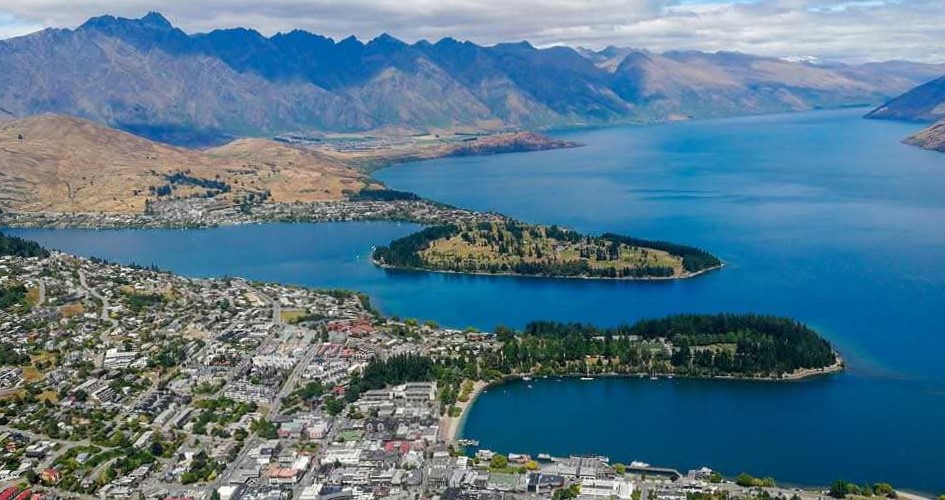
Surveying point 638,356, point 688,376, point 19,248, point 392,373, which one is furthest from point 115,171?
point 688,376

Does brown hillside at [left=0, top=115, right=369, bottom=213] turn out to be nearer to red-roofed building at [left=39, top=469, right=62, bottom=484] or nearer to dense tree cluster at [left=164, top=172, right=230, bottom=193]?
dense tree cluster at [left=164, top=172, right=230, bottom=193]

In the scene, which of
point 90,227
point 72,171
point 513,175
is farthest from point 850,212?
point 72,171

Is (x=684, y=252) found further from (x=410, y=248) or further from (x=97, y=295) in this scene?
(x=97, y=295)

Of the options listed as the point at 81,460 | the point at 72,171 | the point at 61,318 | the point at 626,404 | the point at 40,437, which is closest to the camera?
the point at 81,460

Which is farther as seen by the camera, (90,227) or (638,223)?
(90,227)

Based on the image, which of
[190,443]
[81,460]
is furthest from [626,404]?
[81,460]

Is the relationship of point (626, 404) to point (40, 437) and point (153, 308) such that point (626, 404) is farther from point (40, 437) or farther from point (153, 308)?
point (153, 308)

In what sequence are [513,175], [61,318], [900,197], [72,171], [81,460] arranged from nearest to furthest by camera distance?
[81,460], [61,318], [900,197], [72,171], [513,175]
